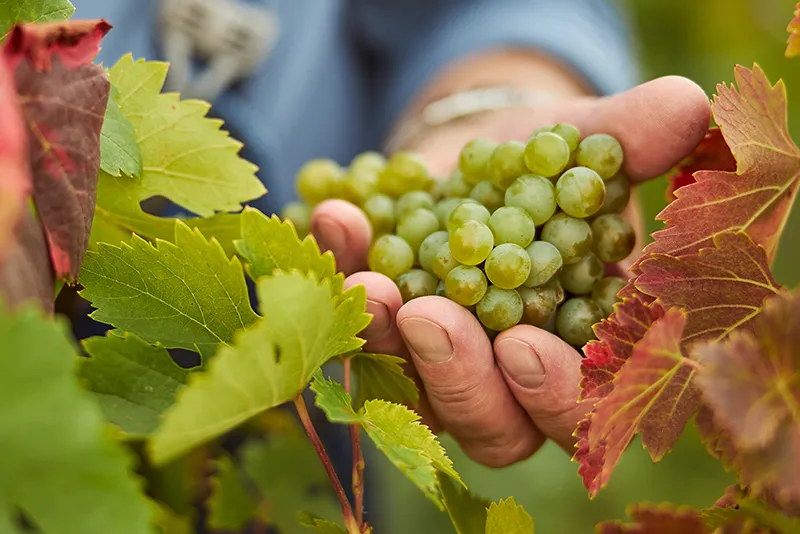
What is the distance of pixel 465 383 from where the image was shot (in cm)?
52

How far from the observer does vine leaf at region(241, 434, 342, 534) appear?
0.77 meters

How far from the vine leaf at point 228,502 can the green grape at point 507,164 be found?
1.37ft

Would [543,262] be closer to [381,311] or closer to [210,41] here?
[381,311]

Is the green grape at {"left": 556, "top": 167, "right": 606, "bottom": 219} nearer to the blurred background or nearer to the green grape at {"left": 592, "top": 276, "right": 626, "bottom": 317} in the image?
the green grape at {"left": 592, "top": 276, "right": 626, "bottom": 317}

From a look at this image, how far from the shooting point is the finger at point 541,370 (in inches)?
19.5

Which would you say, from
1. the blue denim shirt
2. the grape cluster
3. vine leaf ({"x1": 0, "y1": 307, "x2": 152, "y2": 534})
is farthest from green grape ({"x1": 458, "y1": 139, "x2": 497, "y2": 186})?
the blue denim shirt

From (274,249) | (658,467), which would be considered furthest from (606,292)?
(658,467)

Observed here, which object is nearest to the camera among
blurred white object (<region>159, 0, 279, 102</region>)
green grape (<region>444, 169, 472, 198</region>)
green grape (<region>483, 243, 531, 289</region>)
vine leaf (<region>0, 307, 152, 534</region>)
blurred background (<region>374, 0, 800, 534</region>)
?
vine leaf (<region>0, 307, 152, 534</region>)

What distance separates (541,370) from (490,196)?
13cm

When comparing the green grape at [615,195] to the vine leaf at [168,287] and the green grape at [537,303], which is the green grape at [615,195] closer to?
the green grape at [537,303]

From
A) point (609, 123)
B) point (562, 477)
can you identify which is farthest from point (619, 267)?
point (562, 477)

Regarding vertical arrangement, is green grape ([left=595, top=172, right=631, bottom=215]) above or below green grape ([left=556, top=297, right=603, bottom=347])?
above

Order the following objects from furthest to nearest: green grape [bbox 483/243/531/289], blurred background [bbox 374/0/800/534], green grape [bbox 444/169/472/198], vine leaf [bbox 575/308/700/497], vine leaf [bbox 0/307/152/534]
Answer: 1. blurred background [bbox 374/0/800/534]
2. green grape [bbox 444/169/472/198]
3. green grape [bbox 483/243/531/289]
4. vine leaf [bbox 575/308/700/497]
5. vine leaf [bbox 0/307/152/534]

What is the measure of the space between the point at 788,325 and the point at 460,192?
321mm
